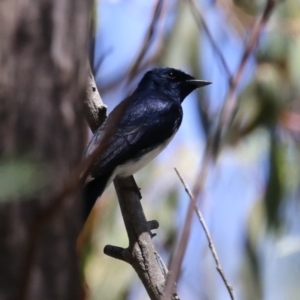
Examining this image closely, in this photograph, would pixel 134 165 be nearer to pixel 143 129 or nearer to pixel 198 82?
pixel 143 129

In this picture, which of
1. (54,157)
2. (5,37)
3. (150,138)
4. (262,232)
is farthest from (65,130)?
→ (262,232)

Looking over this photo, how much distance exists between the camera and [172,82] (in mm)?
4188

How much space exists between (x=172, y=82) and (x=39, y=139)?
317 centimetres

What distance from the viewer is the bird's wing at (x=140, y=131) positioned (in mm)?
3381

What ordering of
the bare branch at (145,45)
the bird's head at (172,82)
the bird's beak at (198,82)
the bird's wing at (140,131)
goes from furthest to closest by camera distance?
the bird's head at (172,82)
the bird's beak at (198,82)
the bird's wing at (140,131)
the bare branch at (145,45)

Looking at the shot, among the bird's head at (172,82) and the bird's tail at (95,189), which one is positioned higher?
the bird's head at (172,82)

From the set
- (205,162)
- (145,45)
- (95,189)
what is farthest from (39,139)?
(95,189)

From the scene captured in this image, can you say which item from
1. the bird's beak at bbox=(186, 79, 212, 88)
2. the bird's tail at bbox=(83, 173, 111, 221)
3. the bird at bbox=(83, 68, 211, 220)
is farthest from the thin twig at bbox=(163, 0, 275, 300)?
the bird's beak at bbox=(186, 79, 212, 88)

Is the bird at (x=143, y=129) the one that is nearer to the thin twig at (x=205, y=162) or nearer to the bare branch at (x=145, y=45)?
the bare branch at (x=145, y=45)

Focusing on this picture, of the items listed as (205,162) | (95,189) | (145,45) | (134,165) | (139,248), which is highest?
(134,165)

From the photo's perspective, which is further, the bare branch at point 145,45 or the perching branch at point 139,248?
the perching branch at point 139,248

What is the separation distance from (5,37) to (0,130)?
136mm

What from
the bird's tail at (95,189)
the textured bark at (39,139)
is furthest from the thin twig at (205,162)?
the bird's tail at (95,189)

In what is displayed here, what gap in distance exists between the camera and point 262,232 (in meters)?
4.00
